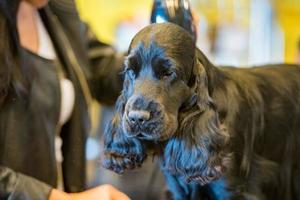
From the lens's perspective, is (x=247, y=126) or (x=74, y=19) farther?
(x=74, y=19)

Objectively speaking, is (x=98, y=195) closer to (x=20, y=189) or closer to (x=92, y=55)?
(x=20, y=189)

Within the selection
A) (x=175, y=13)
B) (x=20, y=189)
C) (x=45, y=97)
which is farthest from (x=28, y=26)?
(x=175, y=13)

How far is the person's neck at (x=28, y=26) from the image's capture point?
971 mm

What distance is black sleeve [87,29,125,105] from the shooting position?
1.11m

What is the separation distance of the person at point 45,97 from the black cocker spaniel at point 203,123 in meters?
0.18

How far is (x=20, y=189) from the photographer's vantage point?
2.69ft

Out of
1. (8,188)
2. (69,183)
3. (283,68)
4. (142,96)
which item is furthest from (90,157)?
(142,96)

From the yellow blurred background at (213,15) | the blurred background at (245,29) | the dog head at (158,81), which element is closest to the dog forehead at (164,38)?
the dog head at (158,81)

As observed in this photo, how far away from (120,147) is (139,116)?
0.08 meters

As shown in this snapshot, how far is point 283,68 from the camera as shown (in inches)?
28.3

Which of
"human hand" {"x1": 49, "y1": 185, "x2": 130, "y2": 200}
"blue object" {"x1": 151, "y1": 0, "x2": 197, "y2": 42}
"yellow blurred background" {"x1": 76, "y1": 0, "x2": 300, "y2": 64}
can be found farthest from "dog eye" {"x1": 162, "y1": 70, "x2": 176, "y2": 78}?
"yellow blurred background" {"x1": 76, "y1": 0, "x2": 300, "y2": 64}

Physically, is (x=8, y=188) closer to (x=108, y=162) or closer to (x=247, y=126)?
(x=108, y=162)

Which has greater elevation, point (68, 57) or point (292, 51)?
point (68, 57)

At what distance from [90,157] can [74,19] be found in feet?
1.28
